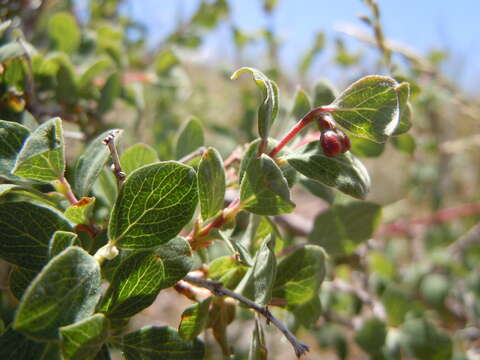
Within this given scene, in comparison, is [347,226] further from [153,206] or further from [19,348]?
[19,348]

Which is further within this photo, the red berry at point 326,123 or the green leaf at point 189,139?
the green leaf at point 189,139

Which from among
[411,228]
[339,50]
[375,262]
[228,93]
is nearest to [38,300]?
[375,262]

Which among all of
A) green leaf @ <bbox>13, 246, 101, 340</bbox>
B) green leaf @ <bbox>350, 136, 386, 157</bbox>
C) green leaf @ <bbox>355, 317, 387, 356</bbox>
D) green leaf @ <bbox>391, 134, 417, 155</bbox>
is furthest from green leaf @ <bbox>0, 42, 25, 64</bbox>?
green leaf @ <bbox>355, 317, 387, 356</bbox>

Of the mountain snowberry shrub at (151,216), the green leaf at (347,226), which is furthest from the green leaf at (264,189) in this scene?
the green leaf at (347,226)

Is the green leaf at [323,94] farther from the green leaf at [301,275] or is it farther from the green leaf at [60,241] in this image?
the green leaf at [60,241]

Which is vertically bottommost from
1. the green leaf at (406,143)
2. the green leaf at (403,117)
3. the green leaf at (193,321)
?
the green leaf at (406,143)

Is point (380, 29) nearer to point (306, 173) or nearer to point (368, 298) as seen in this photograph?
point (306, 173)

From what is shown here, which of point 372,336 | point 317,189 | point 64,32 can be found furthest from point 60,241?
point 372,336
